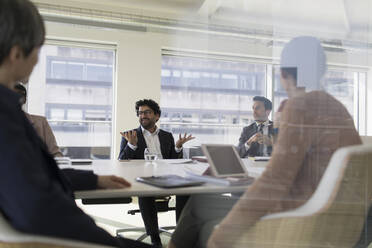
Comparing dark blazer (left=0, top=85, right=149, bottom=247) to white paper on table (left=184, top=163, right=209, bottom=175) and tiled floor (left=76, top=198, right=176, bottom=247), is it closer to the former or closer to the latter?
white paper on table (left=184, top=163, right=209, bottom=175)

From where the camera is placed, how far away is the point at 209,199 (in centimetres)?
140

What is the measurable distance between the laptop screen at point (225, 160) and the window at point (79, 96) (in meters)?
3.70

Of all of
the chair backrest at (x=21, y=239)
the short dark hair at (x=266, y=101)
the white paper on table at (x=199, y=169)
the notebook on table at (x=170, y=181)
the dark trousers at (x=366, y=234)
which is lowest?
the dark trousers at (x=366, y=234)

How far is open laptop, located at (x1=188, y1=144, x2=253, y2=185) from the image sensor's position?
149cm

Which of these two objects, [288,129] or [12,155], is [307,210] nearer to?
[288,129]

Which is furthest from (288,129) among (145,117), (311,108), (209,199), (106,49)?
(106,49)

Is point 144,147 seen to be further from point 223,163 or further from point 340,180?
point 340,180

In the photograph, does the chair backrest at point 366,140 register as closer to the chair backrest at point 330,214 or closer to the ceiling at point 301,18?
the chair backrest at point 330,214

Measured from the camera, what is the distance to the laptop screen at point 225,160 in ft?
5.03

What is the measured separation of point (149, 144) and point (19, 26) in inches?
99.3

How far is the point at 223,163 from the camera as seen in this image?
154 cm

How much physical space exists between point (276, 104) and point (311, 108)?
0.11 metres

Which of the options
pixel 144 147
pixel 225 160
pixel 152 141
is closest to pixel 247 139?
pixel 225 160

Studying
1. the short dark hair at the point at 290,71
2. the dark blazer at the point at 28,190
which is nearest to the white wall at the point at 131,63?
the short dark hair at the point at 290,71
